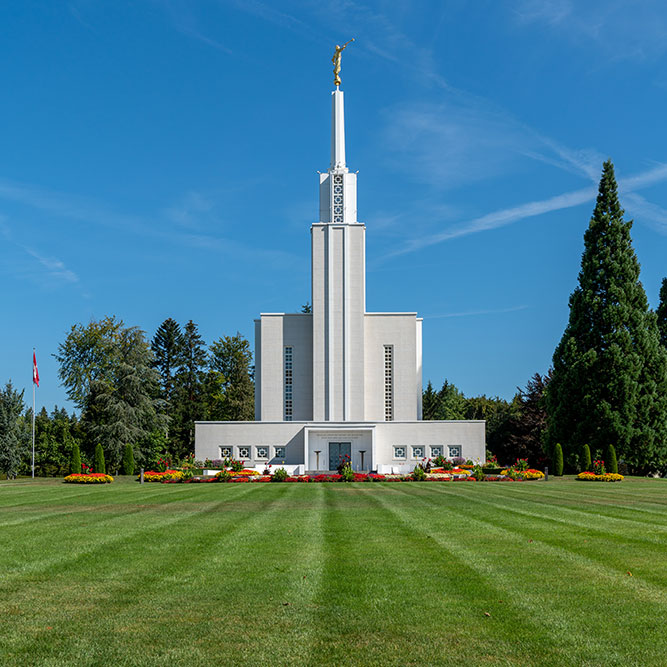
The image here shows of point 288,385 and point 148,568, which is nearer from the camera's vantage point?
point 148,568

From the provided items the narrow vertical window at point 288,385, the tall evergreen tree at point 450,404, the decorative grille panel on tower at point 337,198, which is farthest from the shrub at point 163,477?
the tall evergreen tree at point 450,404

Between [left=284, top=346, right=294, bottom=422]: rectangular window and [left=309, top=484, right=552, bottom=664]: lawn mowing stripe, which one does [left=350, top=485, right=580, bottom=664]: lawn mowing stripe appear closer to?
[left=309, top=484, right=552, bottom=664]: lawn mowing stripe

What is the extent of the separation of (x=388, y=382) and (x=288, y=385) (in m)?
8.22

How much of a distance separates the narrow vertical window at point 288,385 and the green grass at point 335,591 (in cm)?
4385

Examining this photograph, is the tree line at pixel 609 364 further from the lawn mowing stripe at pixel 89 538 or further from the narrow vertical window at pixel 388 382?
the lawn mowing stripe at pixel 89 538

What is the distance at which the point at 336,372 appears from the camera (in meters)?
57.8

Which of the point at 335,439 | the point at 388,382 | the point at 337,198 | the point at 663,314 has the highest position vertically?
the point at 337,198

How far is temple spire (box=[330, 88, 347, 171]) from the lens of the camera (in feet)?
204

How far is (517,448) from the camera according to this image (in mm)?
60062

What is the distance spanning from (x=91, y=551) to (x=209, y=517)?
5405 millimetres

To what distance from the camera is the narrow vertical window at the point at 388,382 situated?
5869 centimetres

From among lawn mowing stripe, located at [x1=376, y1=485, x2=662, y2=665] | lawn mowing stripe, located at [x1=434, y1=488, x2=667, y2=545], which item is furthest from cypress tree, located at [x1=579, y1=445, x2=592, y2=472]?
lawn mowing stripe, located at [x1=376, y1=485, x2=662, y2=665]

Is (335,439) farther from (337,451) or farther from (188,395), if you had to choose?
(188,395)

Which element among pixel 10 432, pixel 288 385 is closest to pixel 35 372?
pixel 10 432
